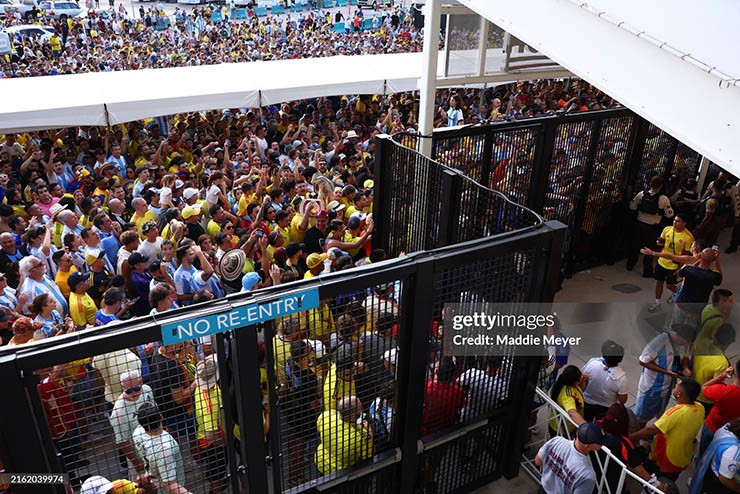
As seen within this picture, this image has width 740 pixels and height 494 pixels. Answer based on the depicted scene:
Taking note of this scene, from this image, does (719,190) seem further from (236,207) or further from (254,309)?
(254,309)

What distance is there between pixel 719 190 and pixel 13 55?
2721 cm

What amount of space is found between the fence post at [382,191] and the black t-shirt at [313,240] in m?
0.73

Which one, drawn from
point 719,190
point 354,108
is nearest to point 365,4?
point 354,108

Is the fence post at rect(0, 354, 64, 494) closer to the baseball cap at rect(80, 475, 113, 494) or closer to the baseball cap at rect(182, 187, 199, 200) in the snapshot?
the baseball cap at rect(80, 475, 113, 494)

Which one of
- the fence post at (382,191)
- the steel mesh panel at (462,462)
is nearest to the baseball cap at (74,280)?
the fence post at (382,191)

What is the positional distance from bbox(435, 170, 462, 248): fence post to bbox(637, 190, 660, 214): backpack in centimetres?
433

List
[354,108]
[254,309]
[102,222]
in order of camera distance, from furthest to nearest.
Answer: [354,108] → [102,222] → [254,309]

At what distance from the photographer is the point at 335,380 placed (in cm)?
387

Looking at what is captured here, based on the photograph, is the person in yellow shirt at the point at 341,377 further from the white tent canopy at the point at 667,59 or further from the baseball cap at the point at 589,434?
the white tent canopy at the point at 667,59

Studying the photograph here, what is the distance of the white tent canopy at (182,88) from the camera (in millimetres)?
9844

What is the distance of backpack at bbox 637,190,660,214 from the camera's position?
854cm

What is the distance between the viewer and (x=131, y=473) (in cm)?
346

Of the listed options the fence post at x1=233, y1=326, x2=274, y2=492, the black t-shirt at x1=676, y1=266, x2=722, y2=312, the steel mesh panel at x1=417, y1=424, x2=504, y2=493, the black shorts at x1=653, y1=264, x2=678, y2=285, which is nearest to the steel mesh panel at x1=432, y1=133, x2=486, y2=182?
the black t-shirt at x1=676, y1=266, x2=722, y2=312

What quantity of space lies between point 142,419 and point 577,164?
6.90 m
